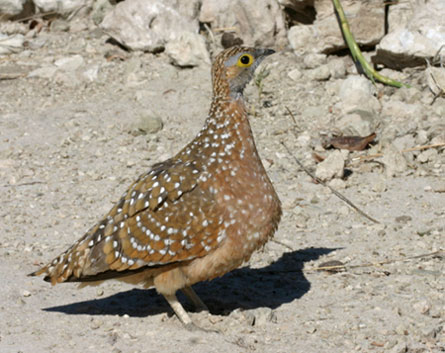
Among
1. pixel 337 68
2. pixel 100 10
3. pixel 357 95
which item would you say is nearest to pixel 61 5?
pixel 100 10

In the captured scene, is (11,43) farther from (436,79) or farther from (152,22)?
(436,79)

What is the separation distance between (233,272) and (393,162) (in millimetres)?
2129

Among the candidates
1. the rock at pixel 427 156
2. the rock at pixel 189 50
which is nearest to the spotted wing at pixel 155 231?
the rock at pixel 427 156

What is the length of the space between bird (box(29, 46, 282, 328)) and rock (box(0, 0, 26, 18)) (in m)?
6.26

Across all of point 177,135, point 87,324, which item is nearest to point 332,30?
point 177,135

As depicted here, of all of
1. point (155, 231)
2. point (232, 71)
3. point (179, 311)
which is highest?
point (232, 71)

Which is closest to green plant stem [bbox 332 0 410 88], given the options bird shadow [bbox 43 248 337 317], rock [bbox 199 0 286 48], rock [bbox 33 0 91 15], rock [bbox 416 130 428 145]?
rock [bbox 199 0 286 48]

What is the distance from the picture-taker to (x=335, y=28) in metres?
9.09

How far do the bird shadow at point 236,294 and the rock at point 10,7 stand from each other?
20.0 ft

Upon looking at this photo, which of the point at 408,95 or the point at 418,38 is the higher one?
the point at 418,38

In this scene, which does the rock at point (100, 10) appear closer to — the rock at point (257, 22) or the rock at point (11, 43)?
the rock at point (11, 43)

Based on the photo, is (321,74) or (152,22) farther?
(152,22)

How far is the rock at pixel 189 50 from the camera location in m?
9.16

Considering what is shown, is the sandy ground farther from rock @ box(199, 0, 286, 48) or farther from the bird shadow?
rock @ box(199, 0, 286, 48)
